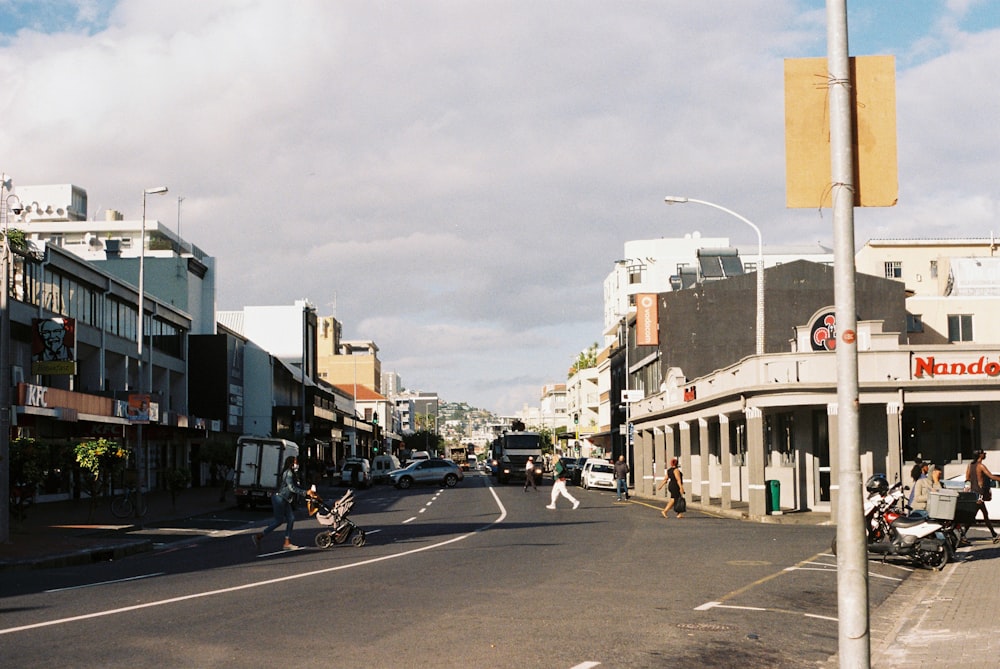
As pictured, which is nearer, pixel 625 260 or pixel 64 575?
pixel 64 575

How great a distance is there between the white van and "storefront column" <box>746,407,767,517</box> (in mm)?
48909

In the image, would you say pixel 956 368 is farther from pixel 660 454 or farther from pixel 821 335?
pixel 660 454

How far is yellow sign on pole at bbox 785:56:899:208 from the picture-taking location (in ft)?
22.0

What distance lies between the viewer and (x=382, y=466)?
83.9 m

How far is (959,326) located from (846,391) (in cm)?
5053

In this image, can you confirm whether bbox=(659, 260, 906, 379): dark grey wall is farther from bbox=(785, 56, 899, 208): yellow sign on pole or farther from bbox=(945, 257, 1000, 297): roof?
bbox=(785, 56, 899, 208): yellow sign on pole

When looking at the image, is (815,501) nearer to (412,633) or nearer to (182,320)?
(412,633)

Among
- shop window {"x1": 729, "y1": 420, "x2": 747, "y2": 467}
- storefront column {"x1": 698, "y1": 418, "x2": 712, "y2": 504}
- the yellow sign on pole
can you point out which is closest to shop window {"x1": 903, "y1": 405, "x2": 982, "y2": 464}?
storefront column {"x1": 698, "y1": 418, "x2": 712, "y2": 504}

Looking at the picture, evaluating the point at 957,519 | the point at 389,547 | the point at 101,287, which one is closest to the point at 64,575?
the point at 389,547

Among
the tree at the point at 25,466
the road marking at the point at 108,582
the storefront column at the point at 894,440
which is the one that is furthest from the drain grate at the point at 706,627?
the storefront column at the point at 894,440

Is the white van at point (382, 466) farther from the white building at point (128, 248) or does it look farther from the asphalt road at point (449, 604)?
the asphalt road at point (449, 604)

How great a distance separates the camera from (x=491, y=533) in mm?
26172

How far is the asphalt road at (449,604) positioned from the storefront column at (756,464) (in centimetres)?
763

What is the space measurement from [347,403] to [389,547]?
122 metres
